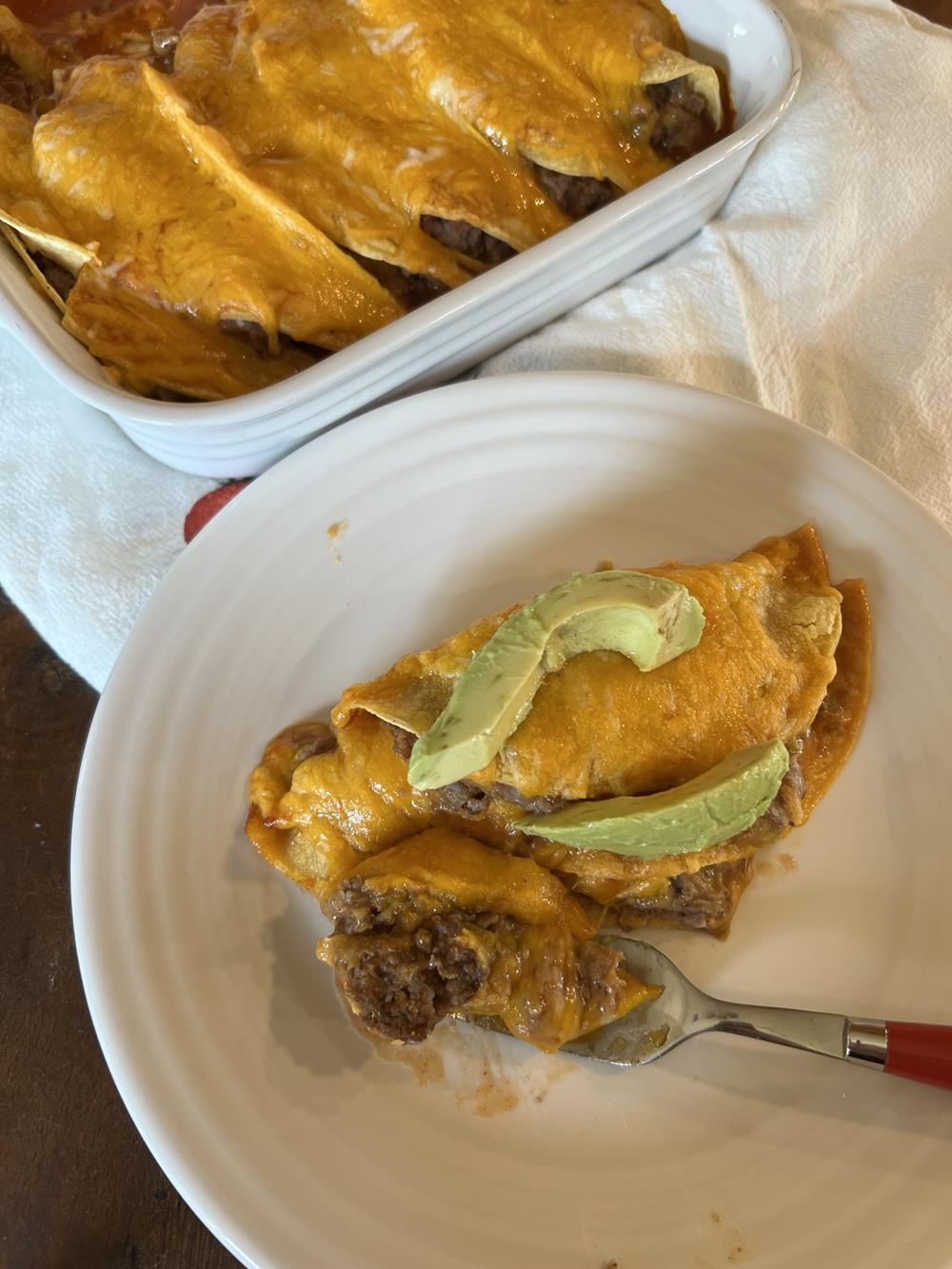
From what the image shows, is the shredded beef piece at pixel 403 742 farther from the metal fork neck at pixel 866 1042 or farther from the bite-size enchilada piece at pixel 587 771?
the metal fork neck at pixel 866 1042

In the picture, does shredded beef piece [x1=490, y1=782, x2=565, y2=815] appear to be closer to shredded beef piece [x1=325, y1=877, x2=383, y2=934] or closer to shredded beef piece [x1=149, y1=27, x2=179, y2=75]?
shredded beef piece [x1=325, y1=877, x2=383, y2=934]

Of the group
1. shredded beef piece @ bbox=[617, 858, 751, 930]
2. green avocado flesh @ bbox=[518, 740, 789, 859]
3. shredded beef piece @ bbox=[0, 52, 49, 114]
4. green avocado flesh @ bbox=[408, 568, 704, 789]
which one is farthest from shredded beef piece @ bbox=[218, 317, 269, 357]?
shredded beef piece @ bbox=[617, 858, 751, 930]

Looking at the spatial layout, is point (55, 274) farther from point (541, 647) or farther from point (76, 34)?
point (541, 647)

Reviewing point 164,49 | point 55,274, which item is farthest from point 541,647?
point 164,49

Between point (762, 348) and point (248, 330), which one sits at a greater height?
point (248, 330)

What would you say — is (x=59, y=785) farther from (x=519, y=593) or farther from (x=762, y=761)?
(x=762, y=761)

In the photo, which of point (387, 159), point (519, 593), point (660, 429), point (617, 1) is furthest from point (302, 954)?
point (617, 1)
